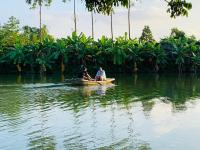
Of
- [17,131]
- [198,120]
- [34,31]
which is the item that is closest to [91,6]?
[17,131]

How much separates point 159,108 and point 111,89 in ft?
33.1

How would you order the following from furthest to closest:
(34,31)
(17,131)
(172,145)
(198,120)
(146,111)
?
(34,31), (146,111), (198,120), (17,131), (172,145)

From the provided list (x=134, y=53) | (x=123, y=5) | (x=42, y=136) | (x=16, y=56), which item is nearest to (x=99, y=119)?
(x=42, y=136)

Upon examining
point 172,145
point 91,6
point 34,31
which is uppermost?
point 34,31

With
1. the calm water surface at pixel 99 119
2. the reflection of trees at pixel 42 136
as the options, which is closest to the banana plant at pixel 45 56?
the calm water surface at pixel 99 119

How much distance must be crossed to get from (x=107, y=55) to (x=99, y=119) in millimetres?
34766

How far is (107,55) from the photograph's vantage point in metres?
52.8

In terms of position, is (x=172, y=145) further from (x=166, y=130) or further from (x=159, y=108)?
(x=159, y=108)

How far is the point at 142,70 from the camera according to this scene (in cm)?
5438

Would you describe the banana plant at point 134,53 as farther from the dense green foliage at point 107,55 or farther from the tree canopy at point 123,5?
the tree canopy at point 123,5

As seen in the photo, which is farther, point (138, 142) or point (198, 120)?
point (198, 120)

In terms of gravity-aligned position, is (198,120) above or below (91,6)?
below

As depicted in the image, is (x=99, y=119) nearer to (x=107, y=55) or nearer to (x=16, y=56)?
(x=107, y=55)

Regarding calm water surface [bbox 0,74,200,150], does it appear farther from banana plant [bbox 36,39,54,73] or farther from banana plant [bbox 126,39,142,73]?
banana plant [bbox 36,39,54,73]
